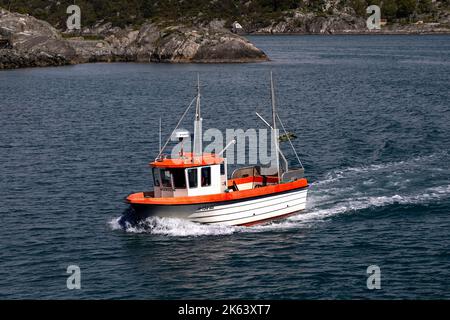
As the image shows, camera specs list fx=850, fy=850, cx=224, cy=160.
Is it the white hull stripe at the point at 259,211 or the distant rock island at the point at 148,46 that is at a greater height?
the distant rock island at the point at 148,46

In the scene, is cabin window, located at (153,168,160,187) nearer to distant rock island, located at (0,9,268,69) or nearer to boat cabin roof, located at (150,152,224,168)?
boat cabin roof, located at (150,152,224,168)

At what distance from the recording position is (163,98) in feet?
402

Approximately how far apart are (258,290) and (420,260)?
9.82 metres

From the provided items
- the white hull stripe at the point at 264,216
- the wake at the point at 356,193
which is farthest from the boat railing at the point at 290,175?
the wake at the point at 356,193

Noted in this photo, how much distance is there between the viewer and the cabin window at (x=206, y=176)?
5281 cm

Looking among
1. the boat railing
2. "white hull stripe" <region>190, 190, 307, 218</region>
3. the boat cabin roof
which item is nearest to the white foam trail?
"white hull stripe" <region>190, 190, 307, 218</region>

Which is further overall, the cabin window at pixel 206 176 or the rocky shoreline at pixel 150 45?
the rocky shoreline at pixel 150 45

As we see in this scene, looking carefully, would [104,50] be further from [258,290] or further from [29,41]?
[258,290]

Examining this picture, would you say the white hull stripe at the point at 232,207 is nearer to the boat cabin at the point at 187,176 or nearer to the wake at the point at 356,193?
the wake at the point at 356,193

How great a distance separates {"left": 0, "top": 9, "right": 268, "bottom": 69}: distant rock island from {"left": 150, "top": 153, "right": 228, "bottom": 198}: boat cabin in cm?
12532

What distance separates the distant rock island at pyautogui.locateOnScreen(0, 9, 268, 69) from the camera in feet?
572

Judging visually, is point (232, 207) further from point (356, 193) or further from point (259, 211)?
point (356, 193)

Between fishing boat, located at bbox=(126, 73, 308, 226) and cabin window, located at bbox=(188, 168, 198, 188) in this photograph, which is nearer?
fishing boat, located at bbox=(126, 73, 308, 226)
